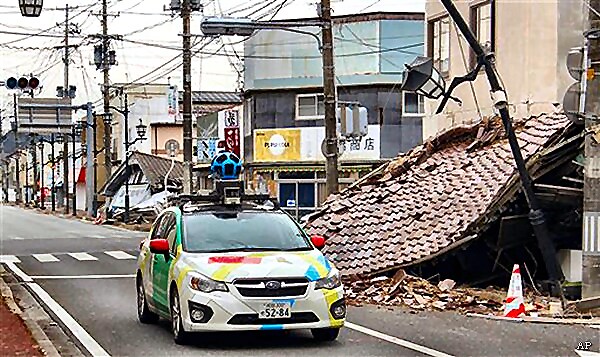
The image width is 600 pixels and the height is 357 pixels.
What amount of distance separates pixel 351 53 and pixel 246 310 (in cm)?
3288

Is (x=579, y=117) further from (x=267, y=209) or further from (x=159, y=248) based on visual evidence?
(x=159, y=248)

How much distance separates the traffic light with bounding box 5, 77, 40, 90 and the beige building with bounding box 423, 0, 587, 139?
12236mm

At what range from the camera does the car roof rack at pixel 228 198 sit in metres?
13.4

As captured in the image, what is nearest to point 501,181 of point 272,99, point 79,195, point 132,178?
point 272,99

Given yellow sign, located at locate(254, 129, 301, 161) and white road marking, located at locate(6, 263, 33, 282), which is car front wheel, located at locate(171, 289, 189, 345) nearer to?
white road marking, located at locate(6, 263, 33, 282)

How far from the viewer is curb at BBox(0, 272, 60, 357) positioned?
11.5m

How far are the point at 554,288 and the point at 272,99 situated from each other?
28.7 metres

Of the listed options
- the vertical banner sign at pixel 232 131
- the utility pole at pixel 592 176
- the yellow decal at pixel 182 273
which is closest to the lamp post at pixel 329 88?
the utility pole at pixel 592 176

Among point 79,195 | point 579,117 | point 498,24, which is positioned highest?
point 498,24

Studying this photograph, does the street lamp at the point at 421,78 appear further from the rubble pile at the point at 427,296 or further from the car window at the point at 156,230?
the car window at the point at 156,230

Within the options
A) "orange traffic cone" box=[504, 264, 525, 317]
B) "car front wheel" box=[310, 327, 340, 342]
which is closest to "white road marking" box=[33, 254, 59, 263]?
"orange traffic cone" box=[504, 264, 525, 317]

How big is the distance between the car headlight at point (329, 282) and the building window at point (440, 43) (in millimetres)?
15399

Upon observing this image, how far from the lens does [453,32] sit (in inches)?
1028

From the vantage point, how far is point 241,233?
12.4 meters
